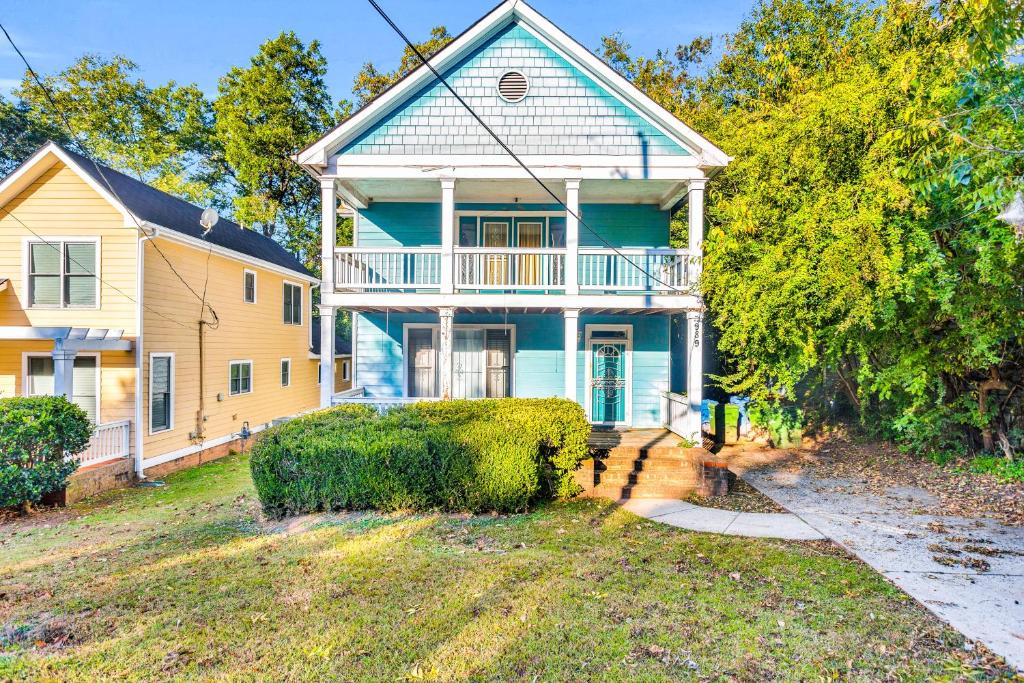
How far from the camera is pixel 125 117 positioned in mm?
25859

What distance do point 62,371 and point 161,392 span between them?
2.22 m

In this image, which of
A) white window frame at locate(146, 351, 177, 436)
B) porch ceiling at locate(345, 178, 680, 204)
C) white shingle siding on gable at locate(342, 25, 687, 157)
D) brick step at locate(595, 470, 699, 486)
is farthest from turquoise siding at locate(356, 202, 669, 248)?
brick step at locate(595, 470, 699, 486)

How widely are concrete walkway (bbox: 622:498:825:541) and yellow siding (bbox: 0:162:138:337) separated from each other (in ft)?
35.3

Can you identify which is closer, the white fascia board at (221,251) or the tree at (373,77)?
the white fascia board at (221,251)

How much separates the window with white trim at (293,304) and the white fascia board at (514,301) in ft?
28.2

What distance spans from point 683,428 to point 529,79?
766 cm

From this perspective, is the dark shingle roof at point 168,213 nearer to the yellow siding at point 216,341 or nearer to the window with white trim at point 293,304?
the yellow siding at point 216,341

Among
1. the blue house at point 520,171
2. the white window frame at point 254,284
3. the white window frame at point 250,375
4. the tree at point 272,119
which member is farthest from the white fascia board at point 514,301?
the tree at point 272,119

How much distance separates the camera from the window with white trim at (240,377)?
14.2m

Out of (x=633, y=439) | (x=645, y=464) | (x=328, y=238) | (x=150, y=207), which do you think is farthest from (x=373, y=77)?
(x=645, y=464)

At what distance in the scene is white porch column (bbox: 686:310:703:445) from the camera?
9875 millimetres

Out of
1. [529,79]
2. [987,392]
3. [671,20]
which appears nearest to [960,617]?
[987,392]

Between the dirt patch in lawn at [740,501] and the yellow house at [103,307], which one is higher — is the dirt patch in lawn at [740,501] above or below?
below

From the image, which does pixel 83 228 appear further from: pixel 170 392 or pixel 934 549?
pixel 934 549
